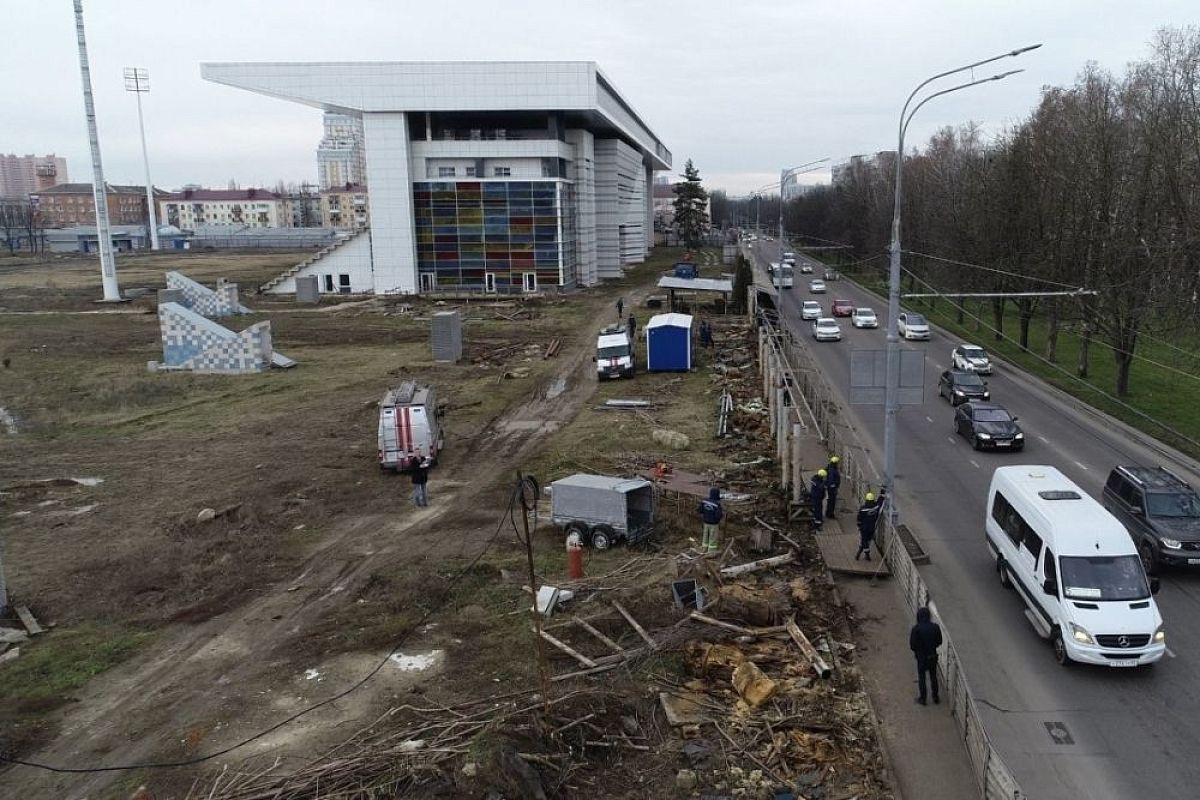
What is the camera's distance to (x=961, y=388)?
3206 cm

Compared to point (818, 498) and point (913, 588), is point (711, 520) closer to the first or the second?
point (818, 498)

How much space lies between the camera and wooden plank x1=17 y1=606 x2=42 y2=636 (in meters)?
15.7

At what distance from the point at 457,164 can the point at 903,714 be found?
63.1m

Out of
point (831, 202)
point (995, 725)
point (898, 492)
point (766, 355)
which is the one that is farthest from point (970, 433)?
point (831, 202)

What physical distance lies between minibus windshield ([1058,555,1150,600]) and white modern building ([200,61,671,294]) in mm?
58571

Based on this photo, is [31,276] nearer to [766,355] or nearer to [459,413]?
[459,413]

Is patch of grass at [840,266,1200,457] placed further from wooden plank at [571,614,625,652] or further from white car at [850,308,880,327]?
wooden plank at [571,614,625,652]

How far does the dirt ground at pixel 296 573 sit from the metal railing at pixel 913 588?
4.27ft

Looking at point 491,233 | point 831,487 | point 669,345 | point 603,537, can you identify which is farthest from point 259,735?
point 491,233

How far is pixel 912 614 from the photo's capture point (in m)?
15.3

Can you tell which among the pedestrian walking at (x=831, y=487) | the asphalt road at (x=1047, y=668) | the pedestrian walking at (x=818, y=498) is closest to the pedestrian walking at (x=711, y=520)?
the pedestrian walking at (x=818, y=498)

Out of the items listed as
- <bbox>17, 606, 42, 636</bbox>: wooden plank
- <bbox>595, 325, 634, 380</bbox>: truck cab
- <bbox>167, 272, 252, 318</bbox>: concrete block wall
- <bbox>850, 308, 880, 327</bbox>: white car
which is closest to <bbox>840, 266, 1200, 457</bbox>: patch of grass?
<bbox>850, 308, 880, 327</bbox>: white car

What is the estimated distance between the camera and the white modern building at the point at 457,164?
2630 inches

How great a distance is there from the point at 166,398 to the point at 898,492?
29.4 metres
